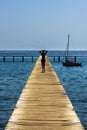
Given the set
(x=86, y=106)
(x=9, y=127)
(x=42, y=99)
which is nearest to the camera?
(x=9, y=127)

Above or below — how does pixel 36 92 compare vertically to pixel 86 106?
above

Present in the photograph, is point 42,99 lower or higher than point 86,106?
higher

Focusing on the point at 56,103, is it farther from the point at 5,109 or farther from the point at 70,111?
the point at 5,109

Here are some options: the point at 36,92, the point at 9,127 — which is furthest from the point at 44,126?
the point at 36,92

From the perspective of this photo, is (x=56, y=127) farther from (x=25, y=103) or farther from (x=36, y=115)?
(x=25, y=103)

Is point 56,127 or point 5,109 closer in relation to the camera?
point 56,127

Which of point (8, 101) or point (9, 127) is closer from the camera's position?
point (9, 127)

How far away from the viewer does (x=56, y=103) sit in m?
11.2

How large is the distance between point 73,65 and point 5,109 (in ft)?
196

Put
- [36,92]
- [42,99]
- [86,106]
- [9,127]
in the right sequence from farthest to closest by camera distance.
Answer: [86,106] < [36,92] < [42,99] < [9,127]

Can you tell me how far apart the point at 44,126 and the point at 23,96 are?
14.1ft

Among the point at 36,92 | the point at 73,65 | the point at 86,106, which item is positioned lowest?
the point at 73,65

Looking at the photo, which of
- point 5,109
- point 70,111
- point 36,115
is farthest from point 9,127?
point 5,109

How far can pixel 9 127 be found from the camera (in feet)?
26.5
